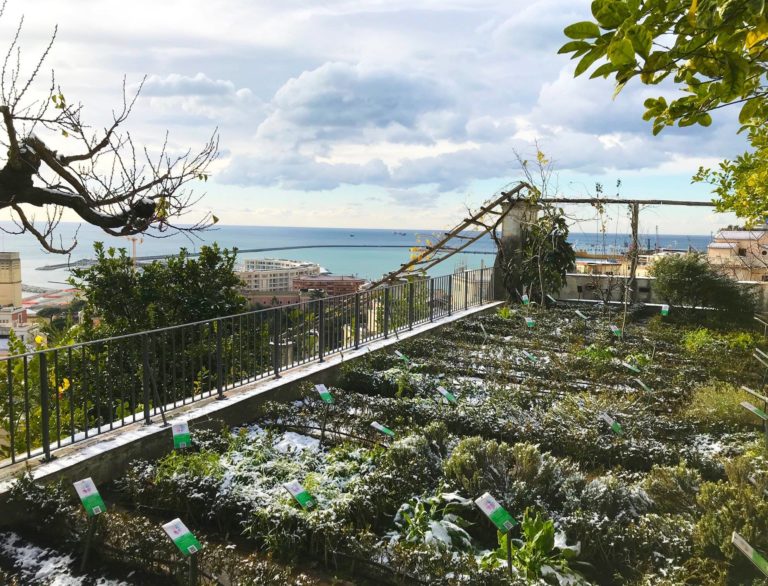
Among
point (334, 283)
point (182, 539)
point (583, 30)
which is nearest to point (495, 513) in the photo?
point (182, 539)

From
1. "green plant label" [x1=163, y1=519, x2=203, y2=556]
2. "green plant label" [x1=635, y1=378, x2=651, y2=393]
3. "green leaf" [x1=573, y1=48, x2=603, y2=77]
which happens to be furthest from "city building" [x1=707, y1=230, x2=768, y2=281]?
"green plant label" [x1=163, y1=519, x2=203, y2=556]

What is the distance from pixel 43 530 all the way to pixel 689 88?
4149mm

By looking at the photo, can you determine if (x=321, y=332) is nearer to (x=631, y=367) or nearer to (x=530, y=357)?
(x=530, y=357)

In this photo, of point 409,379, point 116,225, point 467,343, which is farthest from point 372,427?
point 467,343

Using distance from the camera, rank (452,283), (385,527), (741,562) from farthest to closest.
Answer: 1. (452,283)
2. (385,527)
3. (741,562)

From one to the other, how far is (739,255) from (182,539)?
13357 mm

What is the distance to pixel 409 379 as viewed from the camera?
671 cm

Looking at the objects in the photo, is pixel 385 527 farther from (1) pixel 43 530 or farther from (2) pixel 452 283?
(2) pixel 452 283

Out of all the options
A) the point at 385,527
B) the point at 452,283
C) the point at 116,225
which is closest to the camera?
the point at 385,527

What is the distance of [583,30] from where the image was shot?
5.88 ft

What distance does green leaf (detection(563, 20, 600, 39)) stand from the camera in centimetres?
179

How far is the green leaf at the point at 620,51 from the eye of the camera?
1.73 meters

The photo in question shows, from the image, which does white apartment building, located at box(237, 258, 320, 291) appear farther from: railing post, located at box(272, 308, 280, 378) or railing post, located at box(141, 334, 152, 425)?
railing post, located at box(141, 334, 152, 425)

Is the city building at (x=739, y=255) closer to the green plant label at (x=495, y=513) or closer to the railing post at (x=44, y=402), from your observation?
the green plant label at (x=495, y=513)
